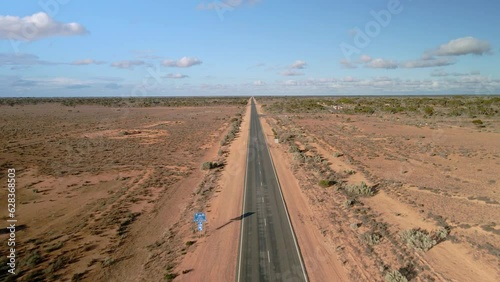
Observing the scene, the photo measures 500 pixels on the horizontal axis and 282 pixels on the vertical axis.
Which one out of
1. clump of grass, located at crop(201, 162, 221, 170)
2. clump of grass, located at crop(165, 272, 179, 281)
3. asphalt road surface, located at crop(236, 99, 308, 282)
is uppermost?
clump of grass, located at crop(201, 162, 221, 170)

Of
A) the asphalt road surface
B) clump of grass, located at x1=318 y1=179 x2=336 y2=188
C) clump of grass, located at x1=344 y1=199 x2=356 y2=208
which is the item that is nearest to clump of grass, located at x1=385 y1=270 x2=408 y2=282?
the asphalt road surface

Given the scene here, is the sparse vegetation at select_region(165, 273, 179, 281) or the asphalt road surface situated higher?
the asphalt road surface

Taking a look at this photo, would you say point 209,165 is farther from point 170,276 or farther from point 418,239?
point 418,239

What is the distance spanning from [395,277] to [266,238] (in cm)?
970

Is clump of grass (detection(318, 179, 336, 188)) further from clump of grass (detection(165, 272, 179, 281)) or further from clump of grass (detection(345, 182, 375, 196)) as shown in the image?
clump of grass (detection(165, 272, 179, 281))

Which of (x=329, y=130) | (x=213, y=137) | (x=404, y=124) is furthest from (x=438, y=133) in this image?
(x=213, y=137)

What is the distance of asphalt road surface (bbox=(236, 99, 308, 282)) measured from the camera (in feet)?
63.8

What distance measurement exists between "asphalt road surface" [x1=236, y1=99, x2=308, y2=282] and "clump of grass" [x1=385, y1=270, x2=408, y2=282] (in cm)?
545

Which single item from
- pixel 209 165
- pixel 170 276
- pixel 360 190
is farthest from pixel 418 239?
pixel 209 165

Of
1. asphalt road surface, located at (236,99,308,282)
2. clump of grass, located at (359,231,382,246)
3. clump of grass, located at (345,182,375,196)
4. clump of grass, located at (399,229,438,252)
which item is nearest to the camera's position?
asphalt road surface, located at (236,99,308,282)

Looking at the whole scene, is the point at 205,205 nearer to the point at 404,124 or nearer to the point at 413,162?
the point at 413,162

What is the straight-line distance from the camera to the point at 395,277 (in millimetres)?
18688

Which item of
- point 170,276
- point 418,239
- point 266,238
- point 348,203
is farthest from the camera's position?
point 348,203

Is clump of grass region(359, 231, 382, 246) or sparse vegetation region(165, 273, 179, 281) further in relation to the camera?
clump of grass region(359, 231, 382, 246)
